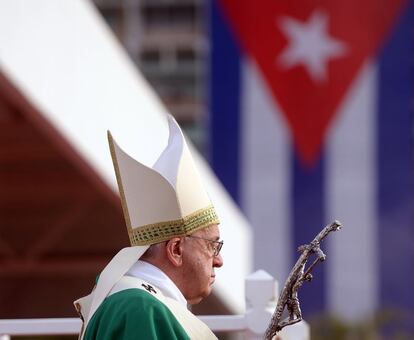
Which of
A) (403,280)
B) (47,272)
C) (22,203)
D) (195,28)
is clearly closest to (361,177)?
(403,280)

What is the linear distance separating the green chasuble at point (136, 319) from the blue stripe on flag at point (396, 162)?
21.7 meters

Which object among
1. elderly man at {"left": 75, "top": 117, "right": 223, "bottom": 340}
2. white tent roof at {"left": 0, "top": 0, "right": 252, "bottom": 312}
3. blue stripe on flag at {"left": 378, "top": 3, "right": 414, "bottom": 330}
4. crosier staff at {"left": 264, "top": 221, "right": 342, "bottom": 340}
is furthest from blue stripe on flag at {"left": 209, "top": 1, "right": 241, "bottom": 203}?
crosier staff at {"left": 264, "top": 221, "right": 342, "bottom": 340}

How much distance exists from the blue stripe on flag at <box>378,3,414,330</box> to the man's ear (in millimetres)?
21601

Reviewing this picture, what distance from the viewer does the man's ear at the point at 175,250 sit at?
8.93ft

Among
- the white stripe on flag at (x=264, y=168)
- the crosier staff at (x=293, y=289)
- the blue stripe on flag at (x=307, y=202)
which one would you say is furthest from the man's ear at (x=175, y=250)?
the blue stripe on flag at (x=307, y=202)

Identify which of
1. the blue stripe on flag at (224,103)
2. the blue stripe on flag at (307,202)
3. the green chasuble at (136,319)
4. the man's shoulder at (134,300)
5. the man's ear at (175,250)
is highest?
the man's ear at (175,250)

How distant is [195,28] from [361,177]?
94.3 feet

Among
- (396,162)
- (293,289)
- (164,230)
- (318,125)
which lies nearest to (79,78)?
(164,230)

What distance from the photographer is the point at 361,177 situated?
24500 millimetres

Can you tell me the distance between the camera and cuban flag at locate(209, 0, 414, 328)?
79.9 ft

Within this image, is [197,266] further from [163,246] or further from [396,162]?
[396,162]

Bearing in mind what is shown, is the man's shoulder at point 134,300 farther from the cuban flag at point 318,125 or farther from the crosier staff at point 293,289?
the cuban flag at point 318,125

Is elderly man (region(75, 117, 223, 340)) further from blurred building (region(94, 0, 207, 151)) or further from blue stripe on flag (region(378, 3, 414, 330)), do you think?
blurred building (region(94, 0, 207, 151))

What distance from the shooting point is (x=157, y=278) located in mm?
2707
